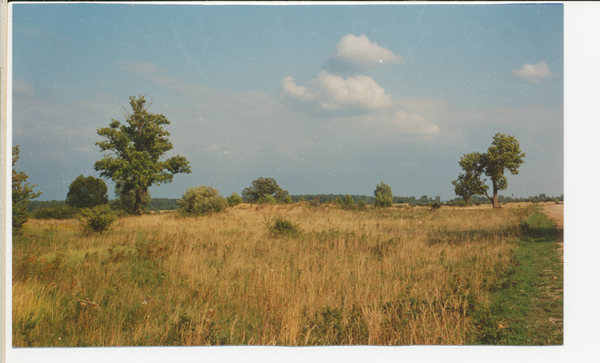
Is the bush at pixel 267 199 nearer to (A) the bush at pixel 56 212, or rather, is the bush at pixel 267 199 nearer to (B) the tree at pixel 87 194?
(B) the tree at pixel 87 194

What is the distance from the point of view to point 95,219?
823 cm

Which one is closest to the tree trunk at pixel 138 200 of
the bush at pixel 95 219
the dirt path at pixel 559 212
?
the bush at pixel 95 219

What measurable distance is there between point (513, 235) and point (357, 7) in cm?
803

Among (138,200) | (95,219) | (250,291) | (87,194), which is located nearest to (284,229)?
(250,291)

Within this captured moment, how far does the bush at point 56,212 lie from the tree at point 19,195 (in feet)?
1.42

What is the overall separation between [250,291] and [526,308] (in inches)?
161

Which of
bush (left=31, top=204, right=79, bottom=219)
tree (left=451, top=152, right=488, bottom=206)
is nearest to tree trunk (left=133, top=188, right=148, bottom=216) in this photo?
bush (left=31, top=204, right=79, bottom=219)

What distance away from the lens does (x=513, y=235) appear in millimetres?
9141

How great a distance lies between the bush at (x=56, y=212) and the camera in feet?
22.5

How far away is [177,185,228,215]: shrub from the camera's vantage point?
13141 mm

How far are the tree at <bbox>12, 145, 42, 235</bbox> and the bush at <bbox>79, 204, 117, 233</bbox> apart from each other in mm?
1831
